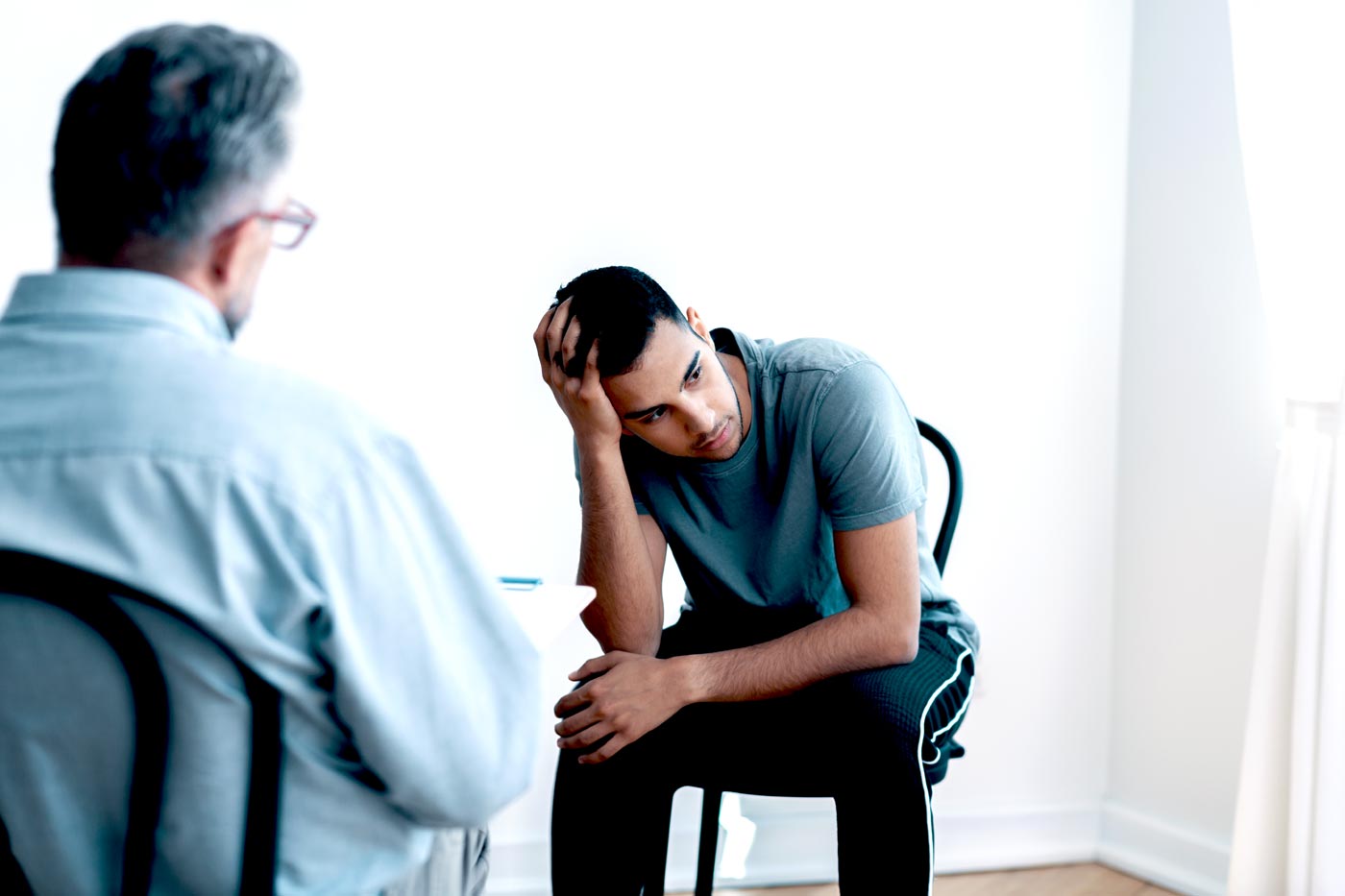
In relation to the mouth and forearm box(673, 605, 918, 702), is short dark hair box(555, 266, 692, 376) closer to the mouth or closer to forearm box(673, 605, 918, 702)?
the mouth

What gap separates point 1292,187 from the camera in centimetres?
196

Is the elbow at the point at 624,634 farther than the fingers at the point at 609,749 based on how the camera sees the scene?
Yes

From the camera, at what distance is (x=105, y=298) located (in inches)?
31.6

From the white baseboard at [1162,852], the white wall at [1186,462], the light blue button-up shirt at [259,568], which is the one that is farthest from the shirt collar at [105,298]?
the white baseboard at [1162,852]

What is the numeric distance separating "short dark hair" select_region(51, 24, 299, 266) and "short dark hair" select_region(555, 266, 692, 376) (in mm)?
727

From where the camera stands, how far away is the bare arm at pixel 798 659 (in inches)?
58.6

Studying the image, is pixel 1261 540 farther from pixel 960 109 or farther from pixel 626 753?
pixel 626 753

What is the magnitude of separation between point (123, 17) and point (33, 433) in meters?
1.60

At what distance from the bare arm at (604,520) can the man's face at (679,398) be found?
1.4 inches

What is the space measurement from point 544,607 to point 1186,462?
1.63 metres

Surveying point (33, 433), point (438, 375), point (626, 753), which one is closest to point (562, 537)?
point (438, 375)

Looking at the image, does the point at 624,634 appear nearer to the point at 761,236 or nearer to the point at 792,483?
the point at 792,483

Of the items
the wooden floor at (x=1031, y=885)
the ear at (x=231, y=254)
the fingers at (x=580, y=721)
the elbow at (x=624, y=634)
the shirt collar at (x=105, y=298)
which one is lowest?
the wooden floor at (x=1031, y=885)

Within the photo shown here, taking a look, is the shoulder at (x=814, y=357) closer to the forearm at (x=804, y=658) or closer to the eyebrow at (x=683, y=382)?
the eyebrow at (x=683, y=382)
